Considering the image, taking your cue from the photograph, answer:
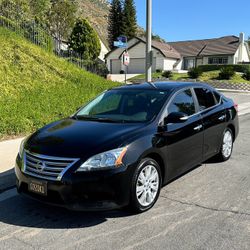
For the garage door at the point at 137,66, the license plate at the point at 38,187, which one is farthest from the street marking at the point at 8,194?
the garage door at the point at 137,66

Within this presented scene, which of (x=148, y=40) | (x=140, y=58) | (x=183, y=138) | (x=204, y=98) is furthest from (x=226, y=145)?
(x=140, y=58)

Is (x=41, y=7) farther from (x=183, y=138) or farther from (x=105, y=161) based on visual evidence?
(x=105, y=161)

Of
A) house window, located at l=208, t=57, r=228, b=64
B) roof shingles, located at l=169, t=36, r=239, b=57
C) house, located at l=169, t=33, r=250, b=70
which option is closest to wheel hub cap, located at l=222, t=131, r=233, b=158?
house, located at l=169, t=33, r=250, b=70

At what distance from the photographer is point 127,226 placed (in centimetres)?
408

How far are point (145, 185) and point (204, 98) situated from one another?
233 cm

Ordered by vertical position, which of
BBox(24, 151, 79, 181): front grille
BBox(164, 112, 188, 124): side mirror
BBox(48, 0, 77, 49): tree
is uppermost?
BBox(48, 0, 77, 49): tree

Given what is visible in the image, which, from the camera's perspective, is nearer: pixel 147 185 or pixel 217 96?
pixel 147 185

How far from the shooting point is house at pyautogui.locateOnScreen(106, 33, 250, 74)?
153ft

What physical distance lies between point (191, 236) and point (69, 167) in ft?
4.79

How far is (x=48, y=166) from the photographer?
4086 millimetres

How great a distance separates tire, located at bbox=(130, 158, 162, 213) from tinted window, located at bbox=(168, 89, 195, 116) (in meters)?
0.94

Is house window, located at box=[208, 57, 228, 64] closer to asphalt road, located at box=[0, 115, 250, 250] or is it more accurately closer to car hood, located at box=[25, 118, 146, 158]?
asphalt road, located at box=[0, 115, 250, 250]

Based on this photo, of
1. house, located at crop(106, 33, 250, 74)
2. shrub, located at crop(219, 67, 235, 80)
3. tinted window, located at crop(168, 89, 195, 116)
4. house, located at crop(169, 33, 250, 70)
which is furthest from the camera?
house, located at crop(169, 33, 250, 70)

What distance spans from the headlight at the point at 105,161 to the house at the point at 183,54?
41.2 m
